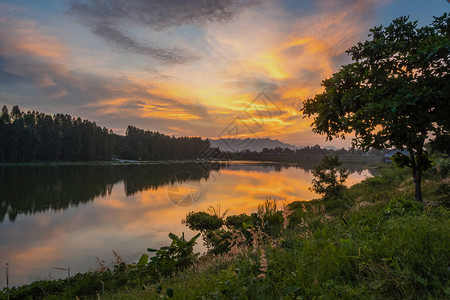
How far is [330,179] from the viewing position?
57.6 feet

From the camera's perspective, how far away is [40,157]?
83250 millimetres

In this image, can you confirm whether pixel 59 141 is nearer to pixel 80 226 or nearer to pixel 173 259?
pixel 80 226

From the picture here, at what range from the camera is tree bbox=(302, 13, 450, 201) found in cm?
602

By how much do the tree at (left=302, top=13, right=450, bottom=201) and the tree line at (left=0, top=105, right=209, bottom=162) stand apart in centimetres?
9409

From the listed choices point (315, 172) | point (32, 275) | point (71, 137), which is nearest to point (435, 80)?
point (315, 172)

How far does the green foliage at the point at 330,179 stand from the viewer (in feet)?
57.1

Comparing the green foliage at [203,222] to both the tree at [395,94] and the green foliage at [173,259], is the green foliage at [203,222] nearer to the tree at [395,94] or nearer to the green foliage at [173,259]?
the green foliage at [173,259]

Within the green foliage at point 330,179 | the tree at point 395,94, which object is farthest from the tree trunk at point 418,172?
the green foliage at point 330,179

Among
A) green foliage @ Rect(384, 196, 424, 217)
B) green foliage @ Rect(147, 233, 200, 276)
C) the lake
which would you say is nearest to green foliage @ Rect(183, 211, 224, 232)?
the lake

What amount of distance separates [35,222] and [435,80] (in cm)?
2431

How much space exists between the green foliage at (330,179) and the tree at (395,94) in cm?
884

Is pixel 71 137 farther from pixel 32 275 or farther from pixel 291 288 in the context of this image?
pixel 291 288

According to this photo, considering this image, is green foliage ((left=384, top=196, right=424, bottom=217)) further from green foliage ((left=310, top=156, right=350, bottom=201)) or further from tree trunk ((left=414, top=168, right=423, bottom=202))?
green foliage ((left=310, top=156, right=350, bottom=201))

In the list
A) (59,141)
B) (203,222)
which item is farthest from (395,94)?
(59,141)
